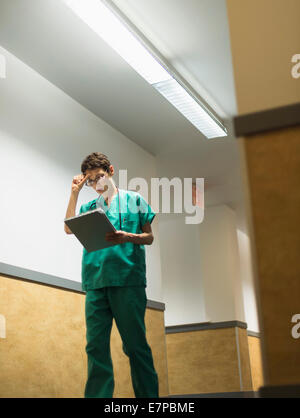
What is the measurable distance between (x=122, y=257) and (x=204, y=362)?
5.35m

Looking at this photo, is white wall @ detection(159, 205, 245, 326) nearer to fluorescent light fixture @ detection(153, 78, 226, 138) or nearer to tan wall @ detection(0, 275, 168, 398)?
fluorescent light fixture @ detection(153, 78, 226, 138)

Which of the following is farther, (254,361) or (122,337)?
(254,361)

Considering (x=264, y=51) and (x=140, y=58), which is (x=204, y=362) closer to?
(x=140, y=58)

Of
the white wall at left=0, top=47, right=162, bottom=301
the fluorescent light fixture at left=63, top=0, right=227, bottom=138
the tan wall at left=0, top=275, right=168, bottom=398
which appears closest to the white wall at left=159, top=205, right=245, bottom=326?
the fluorescent light fixture at left=63, top=0, right=227, bottom=138

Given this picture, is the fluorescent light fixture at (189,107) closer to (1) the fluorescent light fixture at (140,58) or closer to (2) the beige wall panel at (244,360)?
(1) the fluorescent light fixture at (140,58)

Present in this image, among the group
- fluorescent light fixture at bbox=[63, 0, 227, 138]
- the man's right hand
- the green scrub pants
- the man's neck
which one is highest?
fluorescent light fixture at bbox=[63, 0, 227, 138]

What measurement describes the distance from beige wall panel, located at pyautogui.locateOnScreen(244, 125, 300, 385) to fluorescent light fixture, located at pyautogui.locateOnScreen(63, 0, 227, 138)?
2227 millimetres

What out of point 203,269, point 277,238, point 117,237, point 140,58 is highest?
point 140,58

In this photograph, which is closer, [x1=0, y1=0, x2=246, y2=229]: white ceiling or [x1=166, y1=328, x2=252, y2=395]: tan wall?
[x1=0, y1=0, x2=246, y2=229]: white ceiling

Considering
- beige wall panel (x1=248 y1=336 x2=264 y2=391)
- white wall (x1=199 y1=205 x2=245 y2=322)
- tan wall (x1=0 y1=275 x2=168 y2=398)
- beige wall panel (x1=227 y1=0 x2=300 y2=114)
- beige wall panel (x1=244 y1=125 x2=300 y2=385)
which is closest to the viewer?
beige wall panel (x1=244 y1=125 x2=300 y2=385)

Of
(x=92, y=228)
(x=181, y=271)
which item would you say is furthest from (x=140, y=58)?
(x=181, y=271)

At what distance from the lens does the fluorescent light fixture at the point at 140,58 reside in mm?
3652

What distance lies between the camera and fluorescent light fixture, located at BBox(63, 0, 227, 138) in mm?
3652

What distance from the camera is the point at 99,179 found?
299 centimetres
